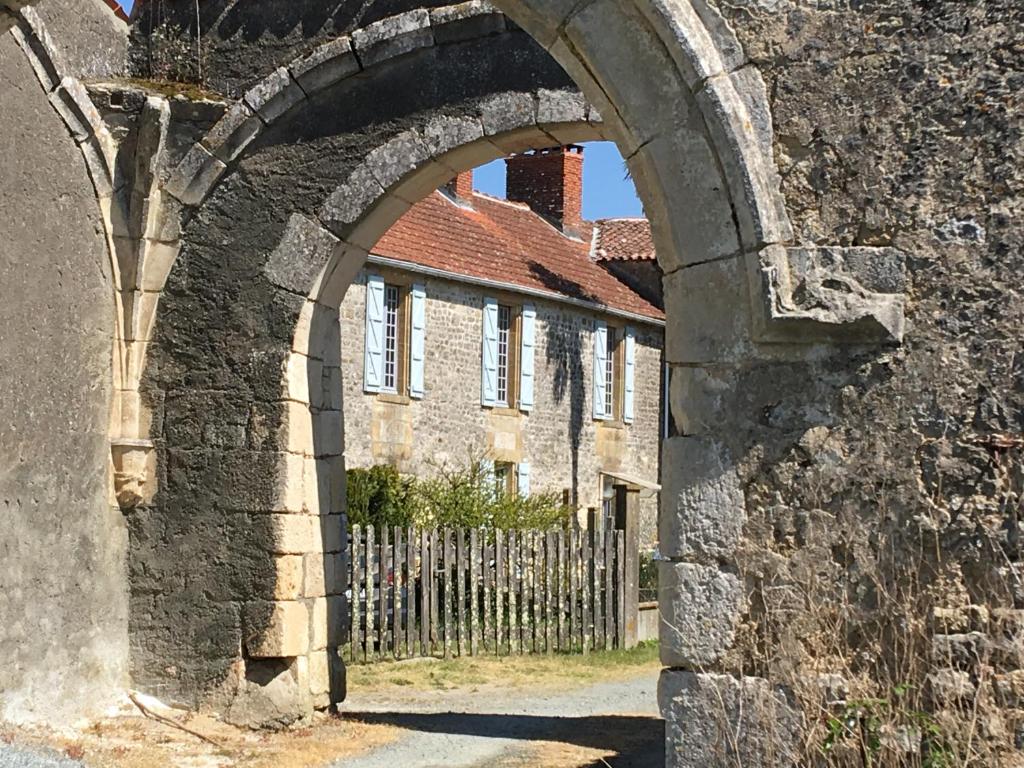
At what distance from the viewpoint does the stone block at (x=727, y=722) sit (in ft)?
13.5

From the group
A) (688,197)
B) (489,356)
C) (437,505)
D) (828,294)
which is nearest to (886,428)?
(828,294)

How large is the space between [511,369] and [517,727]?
12.1 metres

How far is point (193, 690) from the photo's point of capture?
8.74 metres

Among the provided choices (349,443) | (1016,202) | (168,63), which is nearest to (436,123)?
(168,63)

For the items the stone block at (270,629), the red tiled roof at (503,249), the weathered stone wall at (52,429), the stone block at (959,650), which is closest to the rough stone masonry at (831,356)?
the stone block at (959,650)

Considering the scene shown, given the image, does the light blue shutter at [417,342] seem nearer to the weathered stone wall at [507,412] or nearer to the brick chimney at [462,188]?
the weathered stone wall at [507,412]

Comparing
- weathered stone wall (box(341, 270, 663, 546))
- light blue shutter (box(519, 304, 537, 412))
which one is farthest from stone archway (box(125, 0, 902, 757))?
light blue shutter (box(519, 304, 537, 412))

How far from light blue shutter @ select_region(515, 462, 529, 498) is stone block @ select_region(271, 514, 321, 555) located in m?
12.1

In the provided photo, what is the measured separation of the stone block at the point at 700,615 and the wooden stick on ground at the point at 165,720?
4.59 m

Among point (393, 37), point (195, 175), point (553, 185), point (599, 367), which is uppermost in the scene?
point (553, 185)

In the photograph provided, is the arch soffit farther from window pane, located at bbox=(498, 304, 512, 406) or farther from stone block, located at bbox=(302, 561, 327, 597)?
window pane, located at bbox=(498, 304, 512, 406)

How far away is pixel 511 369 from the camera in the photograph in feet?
68.8

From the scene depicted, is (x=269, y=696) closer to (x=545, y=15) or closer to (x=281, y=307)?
(x=281, y=307)

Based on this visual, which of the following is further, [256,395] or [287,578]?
[256,395]
